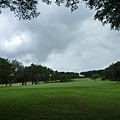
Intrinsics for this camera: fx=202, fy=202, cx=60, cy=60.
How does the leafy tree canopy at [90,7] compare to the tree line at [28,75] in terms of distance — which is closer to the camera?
the leafy tree canopy at [90,7]

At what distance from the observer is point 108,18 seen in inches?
532

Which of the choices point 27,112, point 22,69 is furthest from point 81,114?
point 22,69

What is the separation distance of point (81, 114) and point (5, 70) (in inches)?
2303

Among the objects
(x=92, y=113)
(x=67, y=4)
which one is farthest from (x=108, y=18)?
(x=92, y=113)

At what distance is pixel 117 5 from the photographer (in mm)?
11242

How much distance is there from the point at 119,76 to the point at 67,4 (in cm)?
7522

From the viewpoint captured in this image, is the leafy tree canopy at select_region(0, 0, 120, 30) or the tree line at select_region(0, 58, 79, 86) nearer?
the leafy tree canopy at select_region(0, 0, 120, 30)

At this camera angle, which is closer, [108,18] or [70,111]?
[70,111]

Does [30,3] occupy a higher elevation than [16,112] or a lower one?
higher

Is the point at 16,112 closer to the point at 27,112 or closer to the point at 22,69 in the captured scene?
the point at 27,112

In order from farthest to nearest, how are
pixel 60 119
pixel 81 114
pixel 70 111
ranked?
1. pixel 70 111
2. pixel 81 114
3. pixel 60 119

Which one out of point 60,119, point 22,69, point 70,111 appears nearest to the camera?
point 60,119

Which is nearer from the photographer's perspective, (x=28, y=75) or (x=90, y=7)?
(x=90, y=7)

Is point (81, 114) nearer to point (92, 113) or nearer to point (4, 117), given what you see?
point (92, 113)
